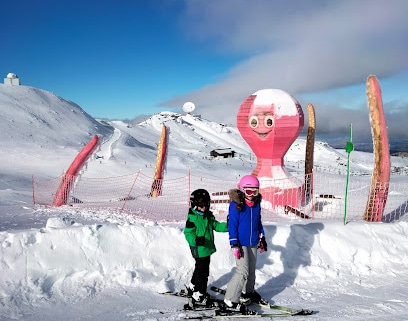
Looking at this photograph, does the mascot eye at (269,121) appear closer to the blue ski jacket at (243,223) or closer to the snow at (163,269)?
the snow at (163,269)

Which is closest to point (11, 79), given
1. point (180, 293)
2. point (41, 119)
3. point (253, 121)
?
point (41, 119)

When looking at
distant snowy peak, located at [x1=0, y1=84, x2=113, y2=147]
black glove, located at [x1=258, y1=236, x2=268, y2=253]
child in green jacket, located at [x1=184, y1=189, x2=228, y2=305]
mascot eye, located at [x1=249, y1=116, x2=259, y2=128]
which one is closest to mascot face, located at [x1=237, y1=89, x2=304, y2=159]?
mascot eye, located at [x1=249, y1=116, x2=259, y2=128]

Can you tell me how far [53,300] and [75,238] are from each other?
41.6 inches

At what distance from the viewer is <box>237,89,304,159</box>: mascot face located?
10.6 meters

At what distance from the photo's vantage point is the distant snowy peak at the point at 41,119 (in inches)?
1369

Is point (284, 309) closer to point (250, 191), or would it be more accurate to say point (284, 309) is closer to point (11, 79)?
point (250, 191)

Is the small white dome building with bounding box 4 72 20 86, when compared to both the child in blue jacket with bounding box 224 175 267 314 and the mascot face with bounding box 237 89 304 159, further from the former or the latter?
the child in blue jacket with bounding box 224 175 267 314

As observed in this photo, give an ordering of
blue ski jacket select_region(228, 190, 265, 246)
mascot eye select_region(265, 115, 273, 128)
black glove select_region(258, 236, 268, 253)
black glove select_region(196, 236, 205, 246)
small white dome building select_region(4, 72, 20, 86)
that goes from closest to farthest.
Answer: black glove select_region(196, 236, 205, 246), blue ski jacket select_region(228, 190, 265, 246), black glove select_region(258, 236, 268, 253), mascot eye select_region(265, 115, 273, 128), small white dome building select_region(4, 72, 20, 86)

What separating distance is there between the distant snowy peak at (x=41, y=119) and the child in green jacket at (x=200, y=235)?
30.6 m

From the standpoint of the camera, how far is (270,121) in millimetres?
10586

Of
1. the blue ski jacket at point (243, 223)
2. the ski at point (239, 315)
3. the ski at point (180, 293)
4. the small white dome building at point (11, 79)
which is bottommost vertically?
the ski at point (239, 315)

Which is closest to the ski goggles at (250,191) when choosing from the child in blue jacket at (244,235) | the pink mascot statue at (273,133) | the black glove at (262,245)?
the child in blue jacket at (244,235)

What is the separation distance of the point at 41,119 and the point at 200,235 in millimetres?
42051

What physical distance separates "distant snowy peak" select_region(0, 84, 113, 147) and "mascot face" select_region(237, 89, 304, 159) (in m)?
25.8
